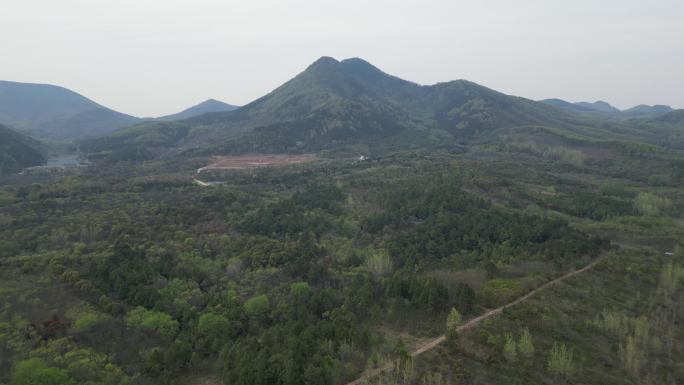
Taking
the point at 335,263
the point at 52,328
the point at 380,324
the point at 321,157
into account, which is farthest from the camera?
the point at 321,157

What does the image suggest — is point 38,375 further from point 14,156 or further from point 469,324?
point 14,156

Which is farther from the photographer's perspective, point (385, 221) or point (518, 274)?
point (385, 221)

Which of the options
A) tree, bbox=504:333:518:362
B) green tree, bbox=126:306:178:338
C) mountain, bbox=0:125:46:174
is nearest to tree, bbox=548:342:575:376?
tree, bbox=504:333:518:362

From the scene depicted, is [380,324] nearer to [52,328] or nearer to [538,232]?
[52,328]

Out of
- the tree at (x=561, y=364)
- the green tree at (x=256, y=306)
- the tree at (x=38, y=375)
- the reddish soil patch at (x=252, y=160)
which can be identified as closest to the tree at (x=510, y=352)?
the tree at (x=561, y=364)

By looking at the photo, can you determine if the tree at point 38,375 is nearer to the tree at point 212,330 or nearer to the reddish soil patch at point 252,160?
the tree at point 212,330

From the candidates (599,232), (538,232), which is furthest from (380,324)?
(599,232)
